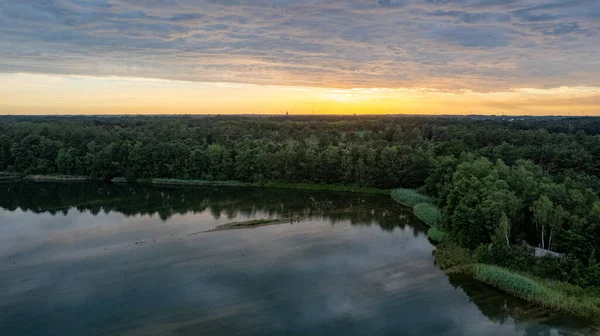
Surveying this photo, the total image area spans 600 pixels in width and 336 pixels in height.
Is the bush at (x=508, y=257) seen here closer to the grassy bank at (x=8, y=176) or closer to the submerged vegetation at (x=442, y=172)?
the submerged vegetation at (x=442, y=172)

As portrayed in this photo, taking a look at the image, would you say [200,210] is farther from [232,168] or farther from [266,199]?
[232,168]

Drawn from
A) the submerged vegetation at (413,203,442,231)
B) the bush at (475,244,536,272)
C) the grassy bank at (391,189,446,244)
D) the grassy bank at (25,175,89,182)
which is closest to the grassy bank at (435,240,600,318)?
the bush at (475,244,536,272)

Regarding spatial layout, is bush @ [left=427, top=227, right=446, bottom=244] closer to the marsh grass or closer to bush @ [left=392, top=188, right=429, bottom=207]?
the marsh grass

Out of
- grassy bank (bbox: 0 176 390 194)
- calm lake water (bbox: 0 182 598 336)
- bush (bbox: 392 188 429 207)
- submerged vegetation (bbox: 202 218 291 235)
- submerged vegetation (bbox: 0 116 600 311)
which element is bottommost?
calm lake water (bbox: 0 182 598 336)

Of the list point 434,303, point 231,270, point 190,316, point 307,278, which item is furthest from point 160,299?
point 434,303

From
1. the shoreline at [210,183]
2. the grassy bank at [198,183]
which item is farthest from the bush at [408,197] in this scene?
the grassy bank at [198,183]

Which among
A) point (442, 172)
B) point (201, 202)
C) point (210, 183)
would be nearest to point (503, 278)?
point (442, 172)
